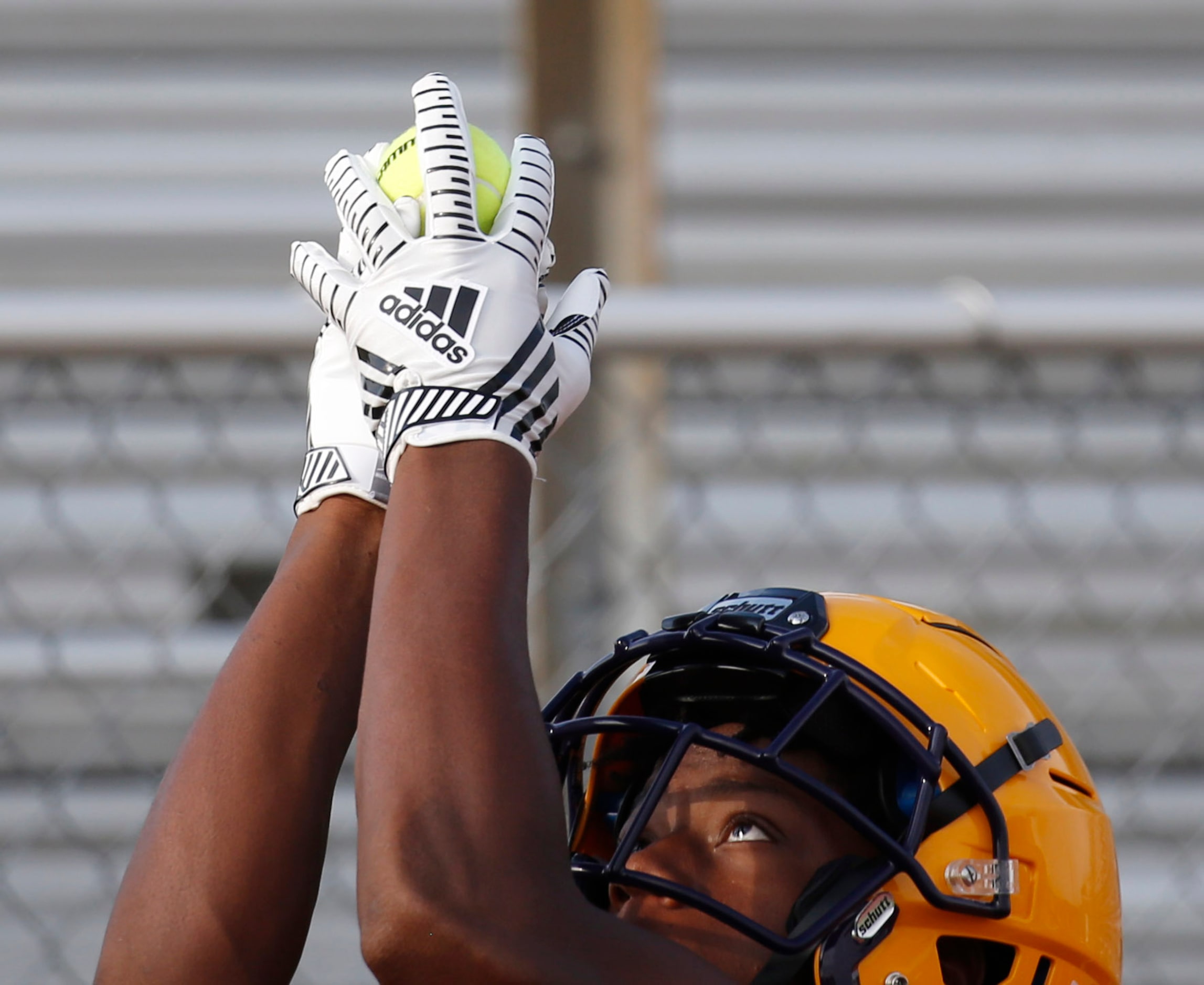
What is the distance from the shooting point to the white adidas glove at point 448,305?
3.53 feet

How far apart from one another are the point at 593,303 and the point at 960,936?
2.29 feet

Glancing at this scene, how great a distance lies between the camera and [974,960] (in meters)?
1.26

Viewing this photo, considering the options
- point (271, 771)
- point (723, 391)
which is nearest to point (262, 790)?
point (271, 771)

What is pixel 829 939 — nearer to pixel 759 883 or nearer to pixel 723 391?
pixel 759 883

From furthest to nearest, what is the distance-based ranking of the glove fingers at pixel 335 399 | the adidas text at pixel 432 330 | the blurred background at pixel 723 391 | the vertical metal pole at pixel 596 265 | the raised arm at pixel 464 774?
1. the blurred background at pixel 723 391
2. the vertical metal pole at pixel 596 265
3. the glove fingers at pixel 335 399
4. the adidas text at pixel 432 330
5. the raised arm at pixel 464 774

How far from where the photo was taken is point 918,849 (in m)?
1.19

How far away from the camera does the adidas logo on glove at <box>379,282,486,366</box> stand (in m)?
1.08

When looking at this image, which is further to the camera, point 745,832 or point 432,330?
point 745,832

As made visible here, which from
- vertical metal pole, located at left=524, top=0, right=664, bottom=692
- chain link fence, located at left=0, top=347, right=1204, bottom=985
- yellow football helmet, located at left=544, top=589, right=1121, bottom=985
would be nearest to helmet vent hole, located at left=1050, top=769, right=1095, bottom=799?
yellow football helmet, located at left=544, top=589, right=1121, bottom=985

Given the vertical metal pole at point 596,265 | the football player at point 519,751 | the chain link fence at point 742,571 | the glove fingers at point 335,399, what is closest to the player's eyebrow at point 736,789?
the football player at point 519,751

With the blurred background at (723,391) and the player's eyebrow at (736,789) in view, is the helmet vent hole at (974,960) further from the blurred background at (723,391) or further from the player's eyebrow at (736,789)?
the blurred background at (723,391)

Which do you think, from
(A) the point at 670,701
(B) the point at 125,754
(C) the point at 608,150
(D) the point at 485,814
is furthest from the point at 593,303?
(B) the point at 125,754

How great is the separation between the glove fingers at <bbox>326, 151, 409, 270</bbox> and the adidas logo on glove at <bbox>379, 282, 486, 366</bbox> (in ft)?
0.19

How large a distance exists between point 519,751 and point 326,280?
46 cm
